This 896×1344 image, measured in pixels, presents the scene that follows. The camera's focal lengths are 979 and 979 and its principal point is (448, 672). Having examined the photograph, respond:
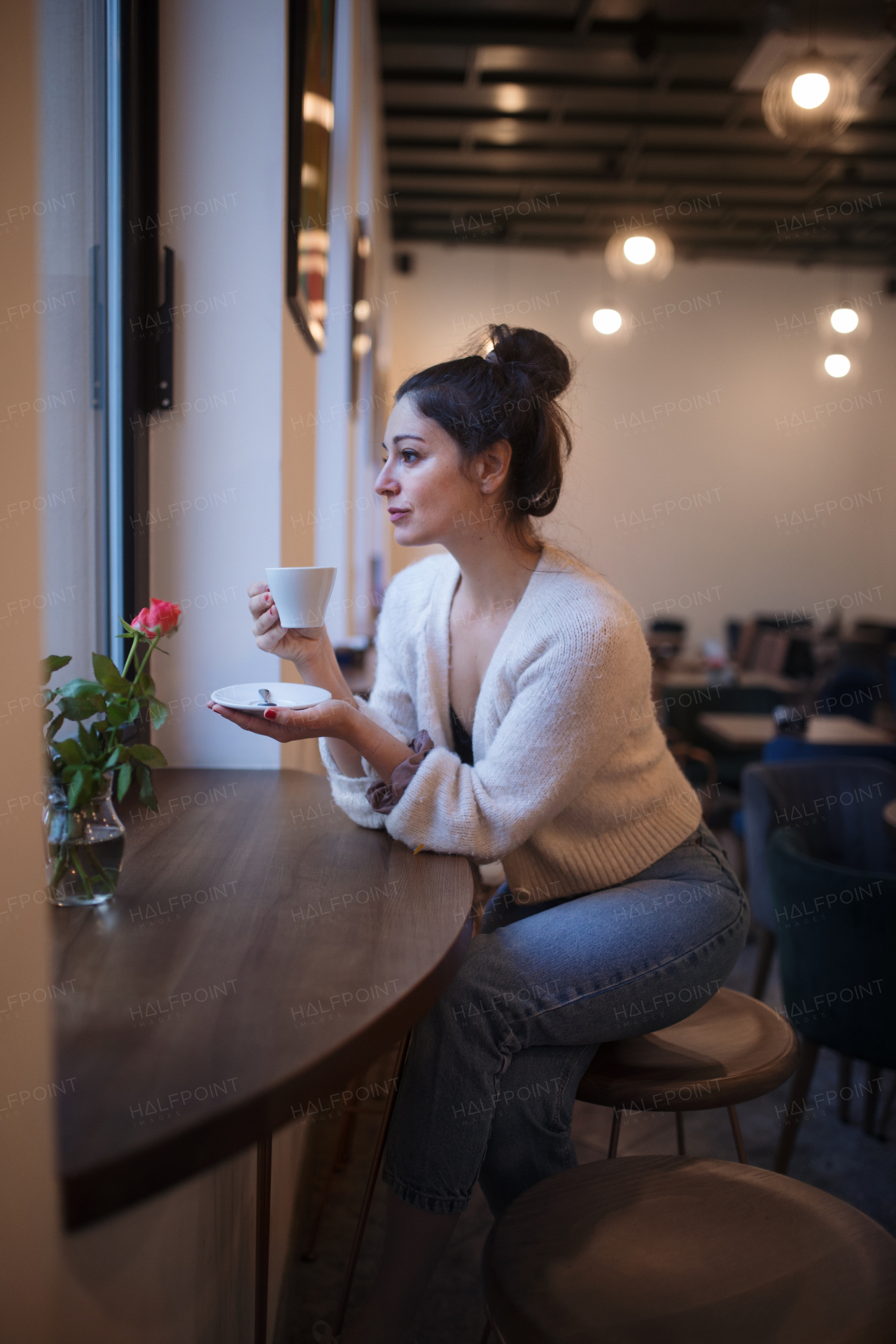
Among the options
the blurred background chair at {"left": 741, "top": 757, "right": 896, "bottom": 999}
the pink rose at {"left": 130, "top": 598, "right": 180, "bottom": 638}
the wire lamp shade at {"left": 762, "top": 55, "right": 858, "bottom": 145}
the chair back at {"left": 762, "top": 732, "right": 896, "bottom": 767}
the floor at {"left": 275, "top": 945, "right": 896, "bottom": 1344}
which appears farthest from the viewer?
the wire lamp shade at {"left": 762, "top": 55, "right": 858, "bottom": 145}

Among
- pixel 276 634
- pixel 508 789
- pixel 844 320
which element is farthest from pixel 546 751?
pixel 844 320

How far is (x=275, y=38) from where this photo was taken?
5.10 ft

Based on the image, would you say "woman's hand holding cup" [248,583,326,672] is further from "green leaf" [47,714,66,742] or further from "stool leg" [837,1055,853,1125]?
"stool leg" [837,1055,853,1125]

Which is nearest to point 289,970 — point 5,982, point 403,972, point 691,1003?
point 403,972

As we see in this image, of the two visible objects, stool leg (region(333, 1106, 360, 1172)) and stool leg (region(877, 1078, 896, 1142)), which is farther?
stool leg (region(877, 1078, 896, 1142))

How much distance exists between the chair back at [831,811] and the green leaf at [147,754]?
1.85 metres

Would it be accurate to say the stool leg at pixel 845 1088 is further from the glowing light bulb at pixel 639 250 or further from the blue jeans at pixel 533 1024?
the glowing light bulb at pixel 639 250

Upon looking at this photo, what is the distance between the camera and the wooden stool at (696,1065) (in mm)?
1213

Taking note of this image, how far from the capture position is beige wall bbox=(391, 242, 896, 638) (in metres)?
8.73

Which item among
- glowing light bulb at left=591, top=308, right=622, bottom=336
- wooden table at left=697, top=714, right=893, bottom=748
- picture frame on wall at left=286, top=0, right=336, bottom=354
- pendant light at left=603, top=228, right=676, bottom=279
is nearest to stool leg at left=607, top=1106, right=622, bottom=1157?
picture frame on wall at left=286, top=0, right=336, bottom=354

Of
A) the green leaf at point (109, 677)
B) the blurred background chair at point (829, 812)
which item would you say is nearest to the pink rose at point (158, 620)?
the green leaf at point (109, 677)

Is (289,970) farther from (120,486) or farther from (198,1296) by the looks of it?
(120,486)

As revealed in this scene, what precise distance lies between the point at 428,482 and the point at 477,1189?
167cm

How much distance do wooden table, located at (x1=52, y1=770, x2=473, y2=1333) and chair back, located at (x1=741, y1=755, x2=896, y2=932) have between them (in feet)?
5.01
